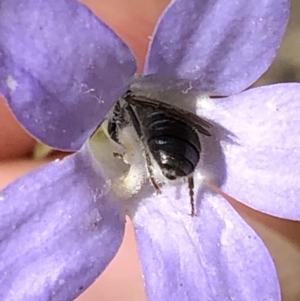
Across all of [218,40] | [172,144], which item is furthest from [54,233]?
[218,40]

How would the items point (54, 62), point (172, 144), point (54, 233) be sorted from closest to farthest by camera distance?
1. point (54, 62)
2. point (54, 233)
3. point (172, 144)

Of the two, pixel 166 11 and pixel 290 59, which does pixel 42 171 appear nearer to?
pixel 166 11

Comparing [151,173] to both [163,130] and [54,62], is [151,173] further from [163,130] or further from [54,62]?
[54,62]

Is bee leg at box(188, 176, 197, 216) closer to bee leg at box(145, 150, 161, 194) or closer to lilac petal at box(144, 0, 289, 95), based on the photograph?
bee leg at box(145, 150, 161, 194)

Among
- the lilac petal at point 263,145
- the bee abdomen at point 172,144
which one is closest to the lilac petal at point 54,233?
the bee abdomen at point 172,144

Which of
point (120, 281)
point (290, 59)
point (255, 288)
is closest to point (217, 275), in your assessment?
point (255, 288)

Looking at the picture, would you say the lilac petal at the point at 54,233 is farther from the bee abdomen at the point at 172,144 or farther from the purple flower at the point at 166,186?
the bee abdomen at the point at 172,144
